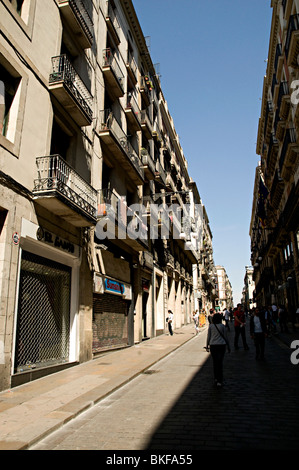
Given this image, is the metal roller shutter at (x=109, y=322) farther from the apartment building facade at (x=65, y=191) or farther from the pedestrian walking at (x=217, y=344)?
the pedestrian walking at (x=217, y=344)

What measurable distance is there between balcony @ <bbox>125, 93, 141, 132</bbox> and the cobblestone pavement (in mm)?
13659

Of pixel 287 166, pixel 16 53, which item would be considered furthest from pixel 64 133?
pixel 287 166

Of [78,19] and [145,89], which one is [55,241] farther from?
[145,89]

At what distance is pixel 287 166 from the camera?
22.9 metres

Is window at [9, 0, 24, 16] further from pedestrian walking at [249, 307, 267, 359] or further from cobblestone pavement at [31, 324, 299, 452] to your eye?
pedestrian walking at [249, 307, 267, 359]

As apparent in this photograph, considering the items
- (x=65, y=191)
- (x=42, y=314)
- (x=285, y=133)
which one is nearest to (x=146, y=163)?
(x=285, y=133)

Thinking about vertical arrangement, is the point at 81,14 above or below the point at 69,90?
above

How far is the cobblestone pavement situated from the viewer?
4266 millimetres

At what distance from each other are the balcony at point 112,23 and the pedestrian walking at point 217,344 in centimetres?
1488

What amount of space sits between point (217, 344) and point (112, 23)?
15770 millimetres

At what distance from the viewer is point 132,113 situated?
1794 centimetres

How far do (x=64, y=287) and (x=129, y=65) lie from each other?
559 inches

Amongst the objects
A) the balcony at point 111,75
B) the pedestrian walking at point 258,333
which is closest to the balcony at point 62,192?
the pedestrian walking at point 258,333

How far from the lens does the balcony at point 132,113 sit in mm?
17891
